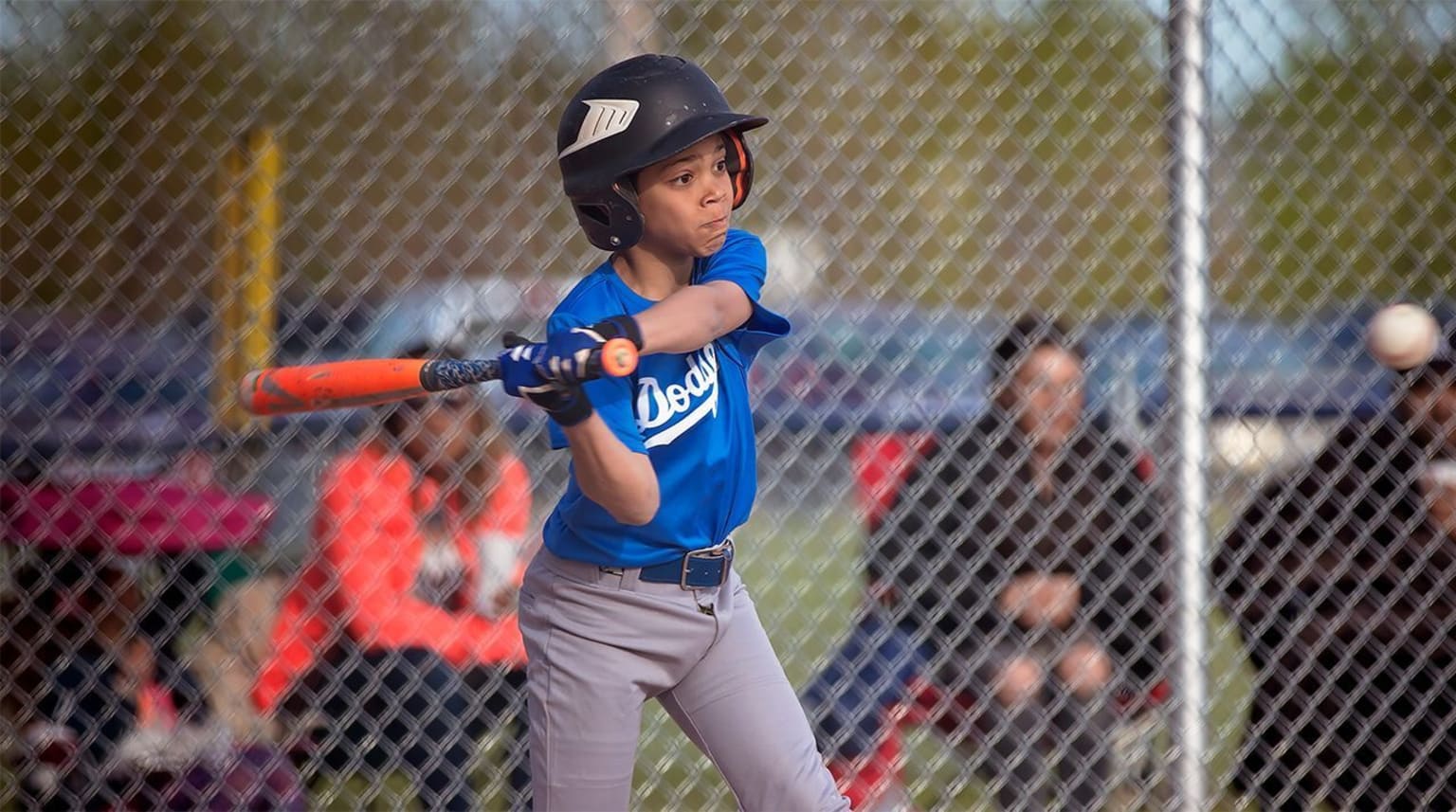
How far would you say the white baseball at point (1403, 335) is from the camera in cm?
337

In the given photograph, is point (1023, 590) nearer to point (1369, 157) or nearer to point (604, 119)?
point (604, 119)

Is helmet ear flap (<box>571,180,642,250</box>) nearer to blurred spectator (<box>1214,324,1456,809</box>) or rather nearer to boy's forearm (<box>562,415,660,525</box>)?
boy's forearm (<box>562,415,660,525</box>)

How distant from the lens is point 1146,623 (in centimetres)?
358

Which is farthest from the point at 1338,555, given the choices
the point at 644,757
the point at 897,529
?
the point at 644,757

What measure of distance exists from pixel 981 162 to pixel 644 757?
193 cm

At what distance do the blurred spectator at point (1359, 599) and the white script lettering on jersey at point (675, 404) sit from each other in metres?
1.83

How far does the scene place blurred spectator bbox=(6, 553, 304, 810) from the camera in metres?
3.13

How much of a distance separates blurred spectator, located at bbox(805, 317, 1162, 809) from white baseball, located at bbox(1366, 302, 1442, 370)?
1.94 feet

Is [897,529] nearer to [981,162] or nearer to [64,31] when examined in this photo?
[981,162]

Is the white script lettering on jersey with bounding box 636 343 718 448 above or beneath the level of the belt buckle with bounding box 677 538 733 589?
above

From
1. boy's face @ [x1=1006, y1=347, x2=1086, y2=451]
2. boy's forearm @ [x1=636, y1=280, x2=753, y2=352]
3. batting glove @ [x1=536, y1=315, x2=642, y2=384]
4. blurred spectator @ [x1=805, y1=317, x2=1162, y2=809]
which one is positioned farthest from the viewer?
boy's face @ [x1=1006, y1=347, x2=1086, y2=451]

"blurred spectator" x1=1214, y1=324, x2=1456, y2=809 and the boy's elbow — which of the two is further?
"blurred spectator" x1=1214, y1=324, x2=1456, y2=809

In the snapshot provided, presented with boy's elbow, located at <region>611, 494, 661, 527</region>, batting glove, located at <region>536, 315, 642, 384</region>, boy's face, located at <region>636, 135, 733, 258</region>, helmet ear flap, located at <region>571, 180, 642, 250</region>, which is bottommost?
boy's elbow, located at <region>611, 494, 661, 527</region>

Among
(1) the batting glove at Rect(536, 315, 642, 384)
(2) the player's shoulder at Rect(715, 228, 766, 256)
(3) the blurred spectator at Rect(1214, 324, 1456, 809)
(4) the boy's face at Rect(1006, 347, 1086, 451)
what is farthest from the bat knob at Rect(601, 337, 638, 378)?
(3) the blurred spectator at Rect(1214, 324, 1456, 809)
